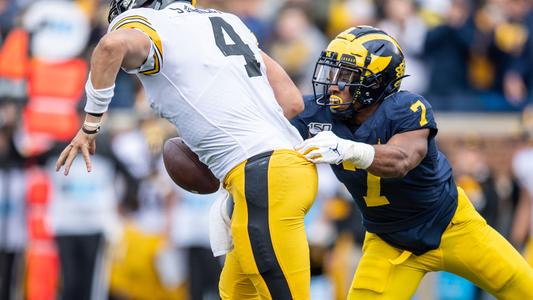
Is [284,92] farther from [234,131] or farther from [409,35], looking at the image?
[409,35]

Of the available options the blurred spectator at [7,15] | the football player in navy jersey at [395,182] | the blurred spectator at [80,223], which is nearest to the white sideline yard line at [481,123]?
the blurred spectator at [80,223]

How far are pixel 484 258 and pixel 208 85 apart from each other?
1723 millimetres

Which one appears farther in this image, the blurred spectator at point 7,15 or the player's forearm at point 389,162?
the blurred spectator at point 7,15

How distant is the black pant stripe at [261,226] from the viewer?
510 centimetres

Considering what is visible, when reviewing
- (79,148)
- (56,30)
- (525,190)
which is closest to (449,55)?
(525,190)

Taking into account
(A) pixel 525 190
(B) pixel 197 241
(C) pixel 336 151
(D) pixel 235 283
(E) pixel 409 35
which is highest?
(C) pixel 336 151

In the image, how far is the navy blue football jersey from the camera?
5.48 m

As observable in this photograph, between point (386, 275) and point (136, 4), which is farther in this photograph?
point (386, 275)

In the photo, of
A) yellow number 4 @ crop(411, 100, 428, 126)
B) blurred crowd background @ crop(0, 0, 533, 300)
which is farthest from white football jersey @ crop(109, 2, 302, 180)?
blurred crowd background @ crop(0, 0, 533, 300)

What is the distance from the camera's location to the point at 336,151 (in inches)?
197

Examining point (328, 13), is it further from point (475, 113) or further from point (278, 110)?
point (278, 110)

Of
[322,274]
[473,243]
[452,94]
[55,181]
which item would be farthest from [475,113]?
[473,243]

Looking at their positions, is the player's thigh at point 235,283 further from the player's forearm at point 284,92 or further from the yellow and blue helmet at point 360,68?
Result: the yellow and blue helmet at point 360,68

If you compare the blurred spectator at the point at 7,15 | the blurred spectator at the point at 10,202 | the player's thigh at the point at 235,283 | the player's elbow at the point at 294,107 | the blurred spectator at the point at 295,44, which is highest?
the player's elbow at the point at 294,107
